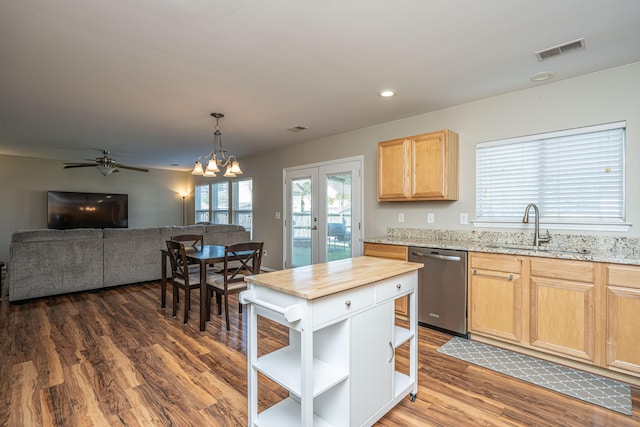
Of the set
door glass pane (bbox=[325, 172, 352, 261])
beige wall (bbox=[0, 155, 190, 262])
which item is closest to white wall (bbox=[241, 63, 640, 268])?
door glass pane (bbox=[325, 172, 352, 261])

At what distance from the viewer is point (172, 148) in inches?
233

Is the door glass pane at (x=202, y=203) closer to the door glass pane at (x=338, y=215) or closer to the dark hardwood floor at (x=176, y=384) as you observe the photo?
the door glass pane at (x=338, y=215)

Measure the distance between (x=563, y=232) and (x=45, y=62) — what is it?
459 centimetres

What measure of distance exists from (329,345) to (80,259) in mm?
4434

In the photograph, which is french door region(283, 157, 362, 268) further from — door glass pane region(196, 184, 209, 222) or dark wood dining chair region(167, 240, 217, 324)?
door glass pane region(196, 184, 209, 222)

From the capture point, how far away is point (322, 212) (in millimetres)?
5062

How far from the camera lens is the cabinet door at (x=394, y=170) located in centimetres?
355

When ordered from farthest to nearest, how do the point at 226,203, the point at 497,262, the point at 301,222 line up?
the point at 226,203
the point at 301,222
the point at 497,262

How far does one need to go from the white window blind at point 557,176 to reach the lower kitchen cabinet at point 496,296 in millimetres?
710

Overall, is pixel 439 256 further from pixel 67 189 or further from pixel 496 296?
pixel 67 189

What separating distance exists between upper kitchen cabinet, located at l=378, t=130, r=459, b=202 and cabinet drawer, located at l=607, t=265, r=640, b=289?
4.72 feet

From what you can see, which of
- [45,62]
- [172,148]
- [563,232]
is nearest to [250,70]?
[45,62]

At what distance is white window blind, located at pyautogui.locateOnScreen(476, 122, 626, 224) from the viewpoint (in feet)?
8.71

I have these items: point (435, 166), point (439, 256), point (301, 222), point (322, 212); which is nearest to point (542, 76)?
point (435, 166)
